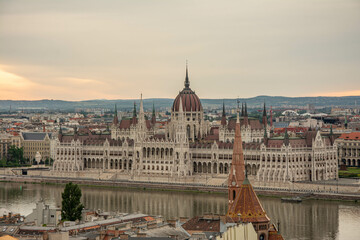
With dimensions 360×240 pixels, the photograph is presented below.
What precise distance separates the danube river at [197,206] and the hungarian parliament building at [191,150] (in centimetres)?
1075

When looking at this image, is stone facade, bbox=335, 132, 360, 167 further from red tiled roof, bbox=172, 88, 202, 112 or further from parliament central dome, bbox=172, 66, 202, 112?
red tiled roof, bbox=172, 88, 202, 112

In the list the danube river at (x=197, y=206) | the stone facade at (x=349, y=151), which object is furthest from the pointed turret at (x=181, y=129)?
the stone facade at (x=349, y=151)

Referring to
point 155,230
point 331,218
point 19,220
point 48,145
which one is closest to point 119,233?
point 155,230

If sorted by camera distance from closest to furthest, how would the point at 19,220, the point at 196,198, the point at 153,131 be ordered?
the point at 19,220, the point at 196,198, the point at 153,131

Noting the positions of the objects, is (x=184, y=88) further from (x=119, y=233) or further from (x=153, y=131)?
(x=119, y=233)

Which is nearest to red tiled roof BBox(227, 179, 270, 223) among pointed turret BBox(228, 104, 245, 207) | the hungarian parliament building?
pointed turret BBox(228, 104, 245, 207)

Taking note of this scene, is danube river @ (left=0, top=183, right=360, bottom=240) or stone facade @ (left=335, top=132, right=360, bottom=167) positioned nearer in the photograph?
danube river @ (left=0, top=183, right=360, bottom=240)

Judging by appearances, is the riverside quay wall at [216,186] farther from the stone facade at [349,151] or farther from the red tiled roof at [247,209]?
the red tiled roof at [247,209]

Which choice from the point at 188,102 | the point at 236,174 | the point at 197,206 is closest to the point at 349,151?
the point at 188,102

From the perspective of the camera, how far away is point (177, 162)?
113188 mm

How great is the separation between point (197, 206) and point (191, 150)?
28196 millimetres

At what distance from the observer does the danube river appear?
71.7 meters

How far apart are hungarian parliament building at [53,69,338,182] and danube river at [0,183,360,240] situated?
35.3 feet

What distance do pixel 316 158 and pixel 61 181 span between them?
33.5m
